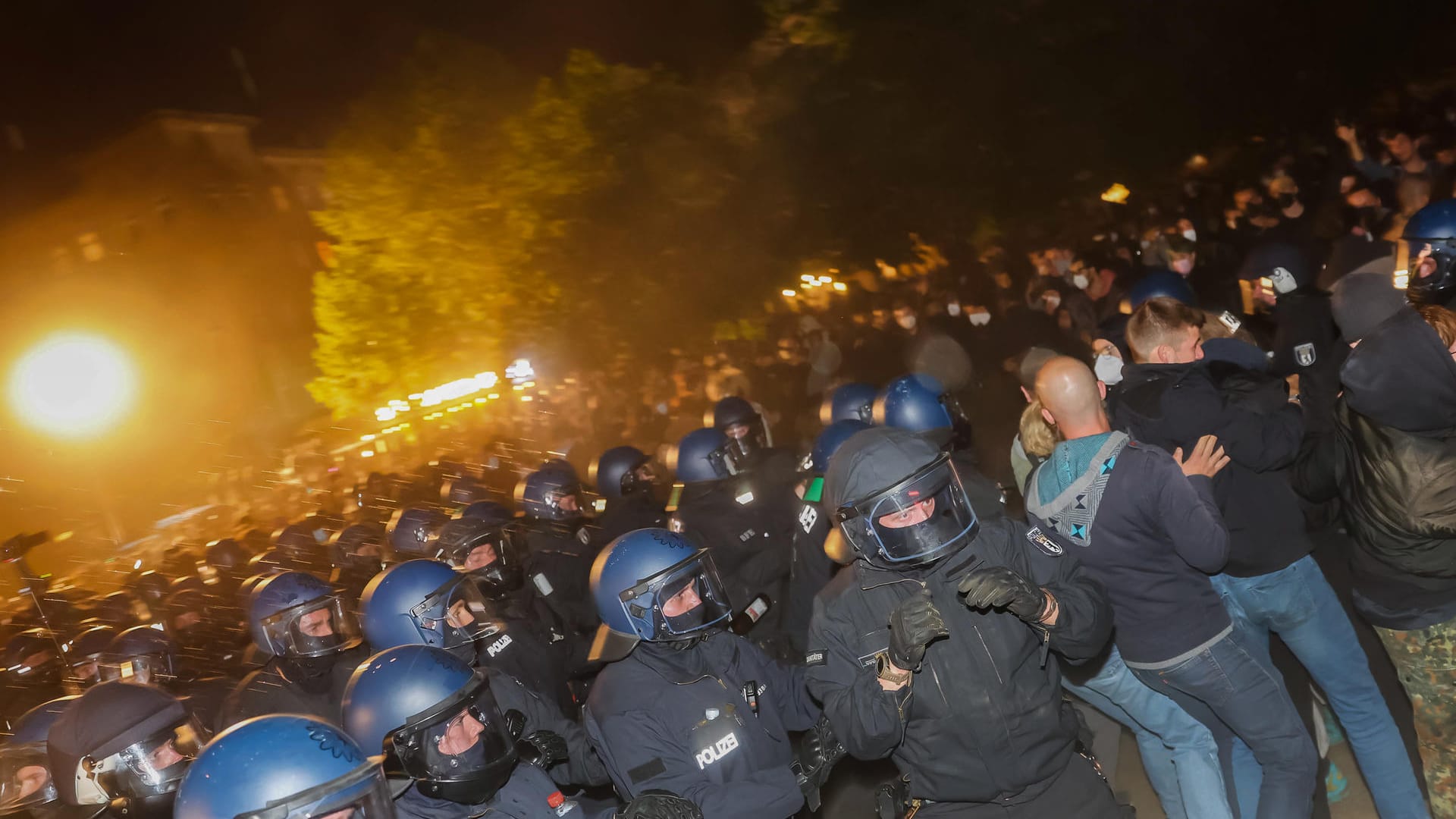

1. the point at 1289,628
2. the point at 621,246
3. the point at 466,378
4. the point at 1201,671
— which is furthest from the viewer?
the point at 466,378

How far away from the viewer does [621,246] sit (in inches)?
587

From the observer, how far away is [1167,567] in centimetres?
380

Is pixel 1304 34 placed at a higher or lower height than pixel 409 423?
higher

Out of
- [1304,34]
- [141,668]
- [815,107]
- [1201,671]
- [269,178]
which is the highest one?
[269,178]

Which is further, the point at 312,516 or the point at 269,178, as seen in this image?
the point at 269,178

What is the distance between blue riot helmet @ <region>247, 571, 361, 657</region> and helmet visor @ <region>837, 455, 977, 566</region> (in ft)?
11.9

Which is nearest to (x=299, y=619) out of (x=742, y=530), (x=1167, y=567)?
(x=742, y=530)

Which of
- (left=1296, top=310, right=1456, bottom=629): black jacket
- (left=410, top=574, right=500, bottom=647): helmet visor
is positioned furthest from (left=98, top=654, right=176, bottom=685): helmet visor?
(left=1296, top=310, right=1456, bottom=629): black jacket

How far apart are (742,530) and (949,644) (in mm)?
3349

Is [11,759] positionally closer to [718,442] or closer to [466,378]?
[718,442]

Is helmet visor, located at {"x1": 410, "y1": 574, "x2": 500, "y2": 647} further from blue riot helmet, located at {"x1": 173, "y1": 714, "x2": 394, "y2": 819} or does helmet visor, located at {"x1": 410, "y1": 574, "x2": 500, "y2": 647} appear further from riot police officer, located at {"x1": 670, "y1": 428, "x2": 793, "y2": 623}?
blue riot helmet, located at {"x1": 173, "y1": 714, "x2": 394, "y2": 819}

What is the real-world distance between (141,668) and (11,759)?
1.73 meters

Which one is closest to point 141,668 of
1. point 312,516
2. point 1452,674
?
point 312,516

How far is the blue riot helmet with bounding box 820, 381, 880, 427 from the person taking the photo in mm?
6887
